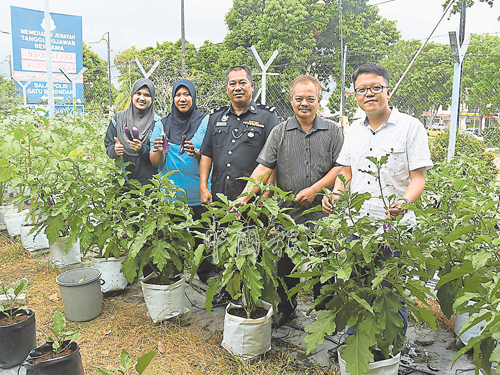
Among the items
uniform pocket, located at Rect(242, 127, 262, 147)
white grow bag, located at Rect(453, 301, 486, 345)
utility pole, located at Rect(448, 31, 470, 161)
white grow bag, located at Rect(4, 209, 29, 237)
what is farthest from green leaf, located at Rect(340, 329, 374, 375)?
white grow bag, located at Rect(4, 209, 29, 237)

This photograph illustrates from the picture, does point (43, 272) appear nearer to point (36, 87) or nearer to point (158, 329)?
point (158, 329)

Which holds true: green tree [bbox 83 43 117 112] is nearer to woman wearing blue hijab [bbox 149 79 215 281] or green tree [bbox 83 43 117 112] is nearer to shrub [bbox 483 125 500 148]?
shrub [bbox 483 125 500 148]

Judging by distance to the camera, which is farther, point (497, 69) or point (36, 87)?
point (36, 87)

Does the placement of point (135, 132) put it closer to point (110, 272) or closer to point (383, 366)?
point (110, 272)

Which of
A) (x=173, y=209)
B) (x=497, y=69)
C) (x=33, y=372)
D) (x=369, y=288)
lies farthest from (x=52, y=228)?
(x=497, y=69)

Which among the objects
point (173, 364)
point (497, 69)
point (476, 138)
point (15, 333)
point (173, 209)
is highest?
point (497, 69)

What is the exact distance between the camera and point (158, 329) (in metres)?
2.89

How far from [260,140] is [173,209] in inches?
37.2

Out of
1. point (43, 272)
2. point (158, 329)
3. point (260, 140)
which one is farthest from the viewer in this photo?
point (43, 272)

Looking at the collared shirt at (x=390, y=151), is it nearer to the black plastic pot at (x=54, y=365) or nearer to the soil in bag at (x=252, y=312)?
the soil in bag at (x=252, y=312)

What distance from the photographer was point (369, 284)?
2.08 metres

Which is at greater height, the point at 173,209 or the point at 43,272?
the point at 173,209

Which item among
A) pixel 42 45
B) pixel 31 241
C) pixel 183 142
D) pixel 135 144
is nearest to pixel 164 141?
pixel 183 142

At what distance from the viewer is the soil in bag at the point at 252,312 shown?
254 cm
